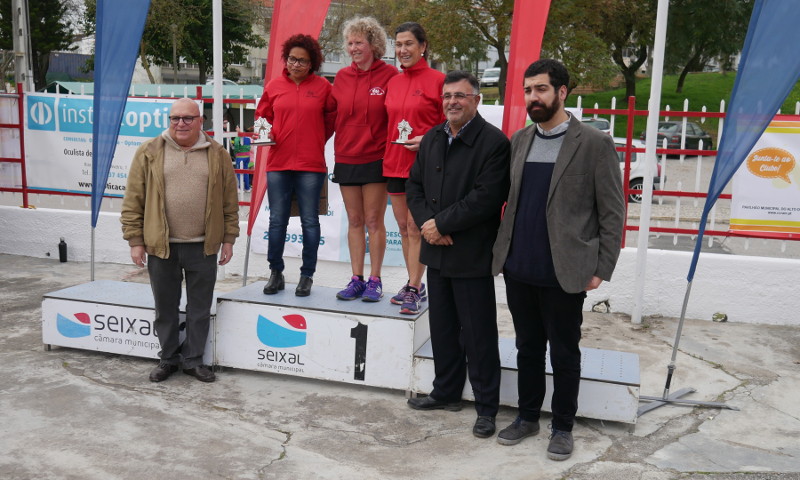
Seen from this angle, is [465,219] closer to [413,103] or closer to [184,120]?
[413,103]

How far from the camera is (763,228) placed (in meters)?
6.79

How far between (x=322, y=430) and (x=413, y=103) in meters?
2.03

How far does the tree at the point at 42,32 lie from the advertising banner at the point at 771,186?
34.1 metres

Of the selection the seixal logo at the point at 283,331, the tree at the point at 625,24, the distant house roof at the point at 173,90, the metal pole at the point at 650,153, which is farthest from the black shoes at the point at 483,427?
the tree at the point at 625,24

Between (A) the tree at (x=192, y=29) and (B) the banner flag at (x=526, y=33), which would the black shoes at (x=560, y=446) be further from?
(A) the tree at (x=192, y=29)

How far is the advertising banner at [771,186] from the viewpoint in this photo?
6598 mm

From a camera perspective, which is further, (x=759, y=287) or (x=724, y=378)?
(x=759, y=287)

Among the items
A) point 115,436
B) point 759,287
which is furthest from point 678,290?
point 115,436

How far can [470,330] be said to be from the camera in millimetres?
4344

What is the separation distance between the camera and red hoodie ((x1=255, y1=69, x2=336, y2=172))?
511 cm

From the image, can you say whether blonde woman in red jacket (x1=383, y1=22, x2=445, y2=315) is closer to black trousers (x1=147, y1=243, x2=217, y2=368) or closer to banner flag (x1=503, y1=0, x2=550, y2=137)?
banner flag (x1=503, y1=0, x2=550, y2=137)

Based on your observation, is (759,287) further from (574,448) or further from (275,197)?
(275,197)

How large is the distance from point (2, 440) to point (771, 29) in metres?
4.61

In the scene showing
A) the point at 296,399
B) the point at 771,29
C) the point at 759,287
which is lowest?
the point at 296,399
